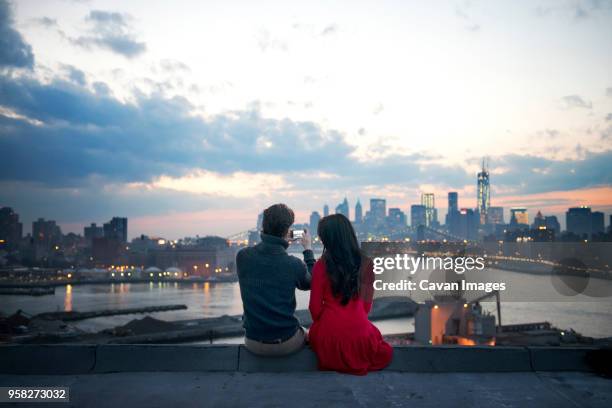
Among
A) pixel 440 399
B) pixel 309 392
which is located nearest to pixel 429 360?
pixel 440 399

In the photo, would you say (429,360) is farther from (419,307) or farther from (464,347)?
(419,307)

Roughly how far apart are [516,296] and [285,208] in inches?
1234

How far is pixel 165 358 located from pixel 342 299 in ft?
2.49

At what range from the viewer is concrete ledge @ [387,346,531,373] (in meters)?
1.86

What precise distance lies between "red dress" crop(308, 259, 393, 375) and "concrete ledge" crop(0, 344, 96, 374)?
908mm

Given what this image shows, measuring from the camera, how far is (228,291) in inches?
1676

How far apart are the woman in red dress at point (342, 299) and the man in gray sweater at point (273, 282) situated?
0.09m

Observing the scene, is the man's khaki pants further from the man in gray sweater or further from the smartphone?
the smartphone

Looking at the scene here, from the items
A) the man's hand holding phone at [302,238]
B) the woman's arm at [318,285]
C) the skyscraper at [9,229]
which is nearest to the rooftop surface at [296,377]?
the woman's arm at [318,285]

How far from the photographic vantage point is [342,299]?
1.65 m

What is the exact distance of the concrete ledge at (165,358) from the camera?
1855 millimetres

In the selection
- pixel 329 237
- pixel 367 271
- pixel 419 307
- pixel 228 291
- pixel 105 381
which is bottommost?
pixel 228 291

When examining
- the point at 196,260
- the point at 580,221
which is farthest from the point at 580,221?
the point at 196,260

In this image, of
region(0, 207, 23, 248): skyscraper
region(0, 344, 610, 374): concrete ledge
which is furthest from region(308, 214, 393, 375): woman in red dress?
region(0, 207, 23, 248): skyscraper
